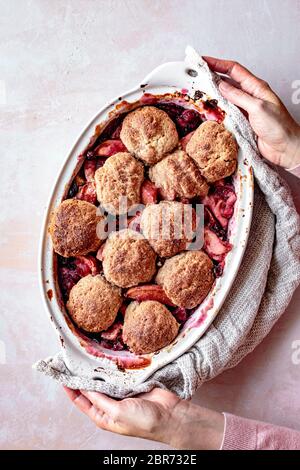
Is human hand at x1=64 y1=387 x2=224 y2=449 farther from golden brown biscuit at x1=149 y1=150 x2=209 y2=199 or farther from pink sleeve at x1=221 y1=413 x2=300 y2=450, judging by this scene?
golden brown biscuit at x1=149 y1=150 x2=209 y2=199

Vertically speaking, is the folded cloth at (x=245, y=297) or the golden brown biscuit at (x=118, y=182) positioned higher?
the golden brown biscuit at (x=118, y=182)

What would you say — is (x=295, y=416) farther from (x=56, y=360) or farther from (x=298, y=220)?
(x=56, y=360)

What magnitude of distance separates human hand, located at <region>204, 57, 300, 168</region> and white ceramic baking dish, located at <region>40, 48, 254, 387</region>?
0.08m

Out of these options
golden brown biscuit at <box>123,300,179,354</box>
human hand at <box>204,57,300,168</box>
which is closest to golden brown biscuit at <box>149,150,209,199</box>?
human hand at <box>204,57,300,168</box>

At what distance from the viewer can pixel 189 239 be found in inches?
77.9

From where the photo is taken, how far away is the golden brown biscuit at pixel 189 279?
1956mm

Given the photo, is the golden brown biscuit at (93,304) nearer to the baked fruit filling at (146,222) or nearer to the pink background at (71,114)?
the baked fruit filling at (146,222)

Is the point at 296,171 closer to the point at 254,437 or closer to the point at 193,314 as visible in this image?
A: the point at 193,314

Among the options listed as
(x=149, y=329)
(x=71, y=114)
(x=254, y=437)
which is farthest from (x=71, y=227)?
(x=254, y=437)

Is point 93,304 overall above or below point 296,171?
below

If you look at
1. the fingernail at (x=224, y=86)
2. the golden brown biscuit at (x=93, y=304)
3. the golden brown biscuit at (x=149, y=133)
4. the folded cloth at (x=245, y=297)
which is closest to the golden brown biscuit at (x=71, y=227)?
the golden brown biscuit at (x=93, y=304)

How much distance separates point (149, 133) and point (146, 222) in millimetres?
307

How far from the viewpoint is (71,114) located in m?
2.27

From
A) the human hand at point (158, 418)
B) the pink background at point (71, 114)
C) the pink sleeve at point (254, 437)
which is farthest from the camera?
the pink background at point (71, 114)
